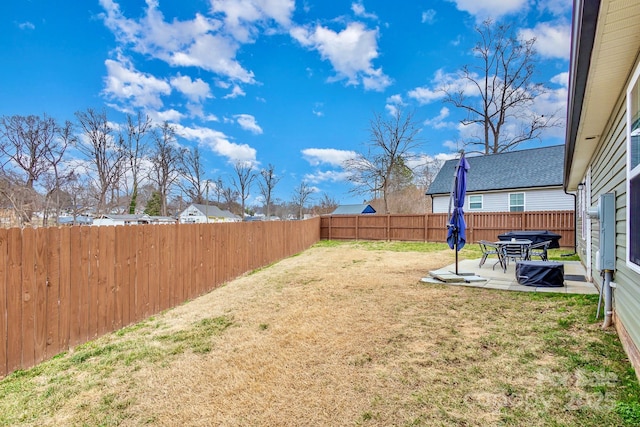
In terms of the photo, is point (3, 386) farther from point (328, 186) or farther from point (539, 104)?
point (328, 186)

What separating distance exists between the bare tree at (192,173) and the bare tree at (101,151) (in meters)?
6.78

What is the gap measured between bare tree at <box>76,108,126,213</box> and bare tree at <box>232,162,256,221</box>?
44.7 ft

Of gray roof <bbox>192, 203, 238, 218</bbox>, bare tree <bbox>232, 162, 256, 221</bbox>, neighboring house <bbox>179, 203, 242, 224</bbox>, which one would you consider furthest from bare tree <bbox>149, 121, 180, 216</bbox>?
neighboring house <bbox>179, 203, 242, 224</bbox>

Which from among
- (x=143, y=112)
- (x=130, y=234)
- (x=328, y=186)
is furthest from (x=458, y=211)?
(x=328, y=186)

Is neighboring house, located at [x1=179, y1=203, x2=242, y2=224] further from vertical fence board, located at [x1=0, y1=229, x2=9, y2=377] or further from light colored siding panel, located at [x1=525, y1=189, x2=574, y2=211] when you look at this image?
vertical fence board, located at [x1=0, y1=229, x2=9, y2=377]

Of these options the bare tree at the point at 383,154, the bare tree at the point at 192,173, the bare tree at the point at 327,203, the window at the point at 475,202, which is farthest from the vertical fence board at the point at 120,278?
the bare tree at the point at 327,203

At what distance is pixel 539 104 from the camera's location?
1984cm

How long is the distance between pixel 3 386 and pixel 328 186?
38.4 m

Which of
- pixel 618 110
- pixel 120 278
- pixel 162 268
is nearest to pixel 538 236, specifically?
pixel 618 110

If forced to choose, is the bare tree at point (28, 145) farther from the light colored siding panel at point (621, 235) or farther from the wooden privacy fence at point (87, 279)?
the light colored siding panel at point (621, 235)

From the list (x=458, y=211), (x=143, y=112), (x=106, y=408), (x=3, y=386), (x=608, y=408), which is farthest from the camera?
(x=143, y=112)

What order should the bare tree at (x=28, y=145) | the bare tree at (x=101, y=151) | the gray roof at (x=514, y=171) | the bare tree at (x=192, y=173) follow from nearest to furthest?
the gray roof at (x=514, y=171), the bare tree at (x=28, y=145), the bare tree at (x=101, y=151), the bare tree at (x=192, y=173)

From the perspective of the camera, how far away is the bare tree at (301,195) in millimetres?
41875

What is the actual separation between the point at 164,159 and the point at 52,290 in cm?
3107
